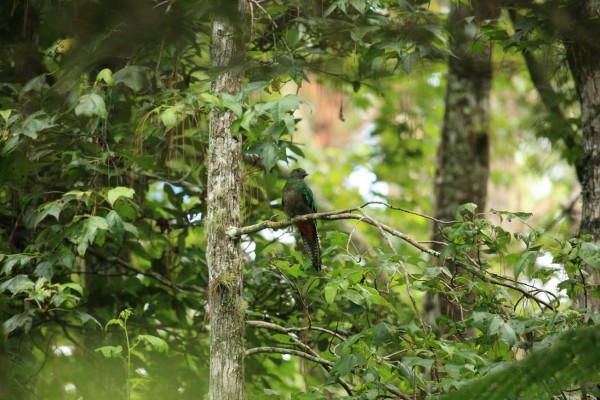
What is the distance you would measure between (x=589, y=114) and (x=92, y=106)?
3431 millimetres

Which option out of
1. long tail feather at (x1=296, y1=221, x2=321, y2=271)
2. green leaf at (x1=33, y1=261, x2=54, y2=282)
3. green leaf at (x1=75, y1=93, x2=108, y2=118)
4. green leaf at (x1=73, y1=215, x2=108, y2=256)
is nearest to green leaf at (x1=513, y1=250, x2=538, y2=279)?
long tail feather at (x1=296, y1=221, x2=321, y2=271)

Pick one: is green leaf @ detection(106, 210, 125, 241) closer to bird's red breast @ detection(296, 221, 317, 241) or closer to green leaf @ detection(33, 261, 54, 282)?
green leaf @ detection(33, 261, 54, 282)

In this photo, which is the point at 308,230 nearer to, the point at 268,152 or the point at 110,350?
the point at 268,152

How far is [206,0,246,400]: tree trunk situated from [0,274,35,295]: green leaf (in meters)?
0.97

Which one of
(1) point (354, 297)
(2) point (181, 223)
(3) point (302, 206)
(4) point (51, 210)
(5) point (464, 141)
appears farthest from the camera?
(5) point (464, 141)

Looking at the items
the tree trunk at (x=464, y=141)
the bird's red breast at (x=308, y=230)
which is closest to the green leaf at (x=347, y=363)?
the bird's red breast at (x=308, y=230)

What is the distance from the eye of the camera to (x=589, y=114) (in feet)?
18.2

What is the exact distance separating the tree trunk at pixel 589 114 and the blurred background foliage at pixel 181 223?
27 cm

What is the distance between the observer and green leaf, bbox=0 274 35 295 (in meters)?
4.18

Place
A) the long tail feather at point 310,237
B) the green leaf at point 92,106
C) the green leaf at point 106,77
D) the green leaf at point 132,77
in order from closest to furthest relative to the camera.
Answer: the green leaf at point 92,106 < the green leaf at point 106,77 < the green leaf at point 132,77 < the long tail feather at point 310,237

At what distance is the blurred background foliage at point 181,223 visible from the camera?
12.9ft

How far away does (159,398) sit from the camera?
505 centimetres

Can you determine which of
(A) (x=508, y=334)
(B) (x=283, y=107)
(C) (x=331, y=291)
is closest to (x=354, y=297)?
(C) (x=331, y=291)

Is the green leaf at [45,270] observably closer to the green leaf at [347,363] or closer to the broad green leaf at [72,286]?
the broad green leaf at [72,286]
